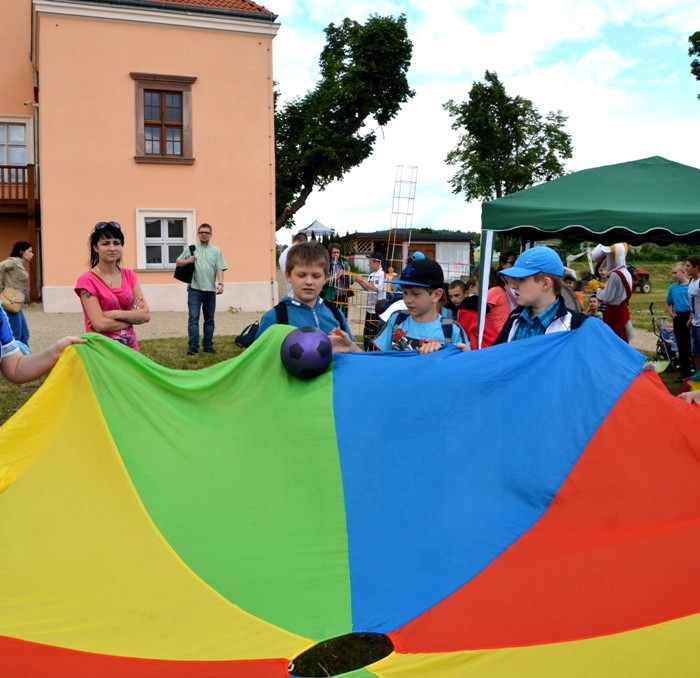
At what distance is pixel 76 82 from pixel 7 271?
10.5 meters

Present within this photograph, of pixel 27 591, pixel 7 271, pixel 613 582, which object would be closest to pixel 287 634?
pixel 27 591

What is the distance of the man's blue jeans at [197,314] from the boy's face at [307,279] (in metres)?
7.41

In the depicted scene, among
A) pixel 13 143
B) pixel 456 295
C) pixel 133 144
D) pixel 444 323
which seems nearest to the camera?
pixel 444 323

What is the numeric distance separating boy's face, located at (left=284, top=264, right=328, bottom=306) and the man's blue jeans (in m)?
7.41

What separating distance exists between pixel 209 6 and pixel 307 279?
18026mm

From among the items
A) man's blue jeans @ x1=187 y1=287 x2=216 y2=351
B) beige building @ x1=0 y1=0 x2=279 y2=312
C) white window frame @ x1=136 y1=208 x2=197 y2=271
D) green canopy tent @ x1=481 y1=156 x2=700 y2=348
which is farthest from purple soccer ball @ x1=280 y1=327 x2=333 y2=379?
white window frame @ x1=136 y1=208 x2=197 y2=271

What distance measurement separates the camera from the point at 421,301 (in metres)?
4.66

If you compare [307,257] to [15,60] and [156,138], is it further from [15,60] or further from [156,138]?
[15,60]

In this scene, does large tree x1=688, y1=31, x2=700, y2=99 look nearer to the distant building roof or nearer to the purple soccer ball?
the distant building roof

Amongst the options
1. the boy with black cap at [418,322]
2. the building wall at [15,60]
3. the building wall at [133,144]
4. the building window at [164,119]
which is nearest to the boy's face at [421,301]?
the boy with black cap at [418,322]

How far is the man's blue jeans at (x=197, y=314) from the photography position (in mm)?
11836

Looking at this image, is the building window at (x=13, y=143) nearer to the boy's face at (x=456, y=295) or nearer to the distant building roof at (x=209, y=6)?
the distant building roof at (x=209, y=6)

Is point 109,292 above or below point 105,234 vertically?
below

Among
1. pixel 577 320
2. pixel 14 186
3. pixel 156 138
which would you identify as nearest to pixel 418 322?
pixel 577 320
